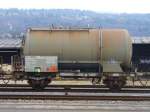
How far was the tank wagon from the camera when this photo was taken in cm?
2595

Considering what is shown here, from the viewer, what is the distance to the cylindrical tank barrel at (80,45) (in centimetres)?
2594

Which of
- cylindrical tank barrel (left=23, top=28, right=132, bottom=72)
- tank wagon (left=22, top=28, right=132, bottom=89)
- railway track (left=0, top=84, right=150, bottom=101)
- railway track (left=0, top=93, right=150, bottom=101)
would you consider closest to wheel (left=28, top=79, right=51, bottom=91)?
tank wagon (left=22, top=28, right=132, bottom=89)

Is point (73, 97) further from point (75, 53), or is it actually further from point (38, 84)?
point (38, 84)

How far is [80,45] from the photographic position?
25.9 metres

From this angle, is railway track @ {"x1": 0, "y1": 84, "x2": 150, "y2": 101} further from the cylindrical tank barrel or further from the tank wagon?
the cylindrical tank barrel

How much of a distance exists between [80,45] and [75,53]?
1.86ft

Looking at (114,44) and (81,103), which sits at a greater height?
(114,44)

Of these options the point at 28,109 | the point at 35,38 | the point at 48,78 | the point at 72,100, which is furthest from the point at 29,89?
the point at 28,109

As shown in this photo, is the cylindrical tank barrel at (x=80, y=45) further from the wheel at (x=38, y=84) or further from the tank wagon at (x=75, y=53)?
the wheel at (x=38, y=84)

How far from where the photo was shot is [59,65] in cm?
2638

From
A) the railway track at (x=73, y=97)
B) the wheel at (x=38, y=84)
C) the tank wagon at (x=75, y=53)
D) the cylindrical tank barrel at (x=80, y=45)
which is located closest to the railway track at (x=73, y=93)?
the railway track at (x=73, y=97)

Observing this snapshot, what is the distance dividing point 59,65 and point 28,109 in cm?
747

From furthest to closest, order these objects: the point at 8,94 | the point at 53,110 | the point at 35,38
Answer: the point at 35,38, the point at 8,94, the point at 53,110

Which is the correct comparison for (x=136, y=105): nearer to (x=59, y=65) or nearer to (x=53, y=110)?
(x=53, y=110)
